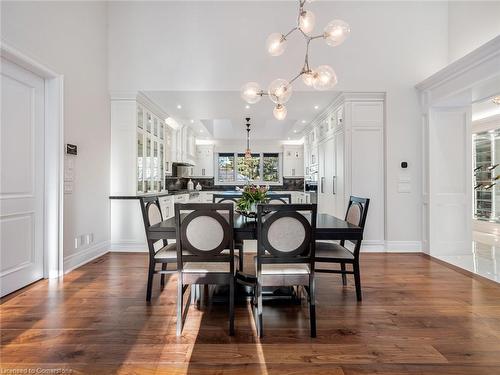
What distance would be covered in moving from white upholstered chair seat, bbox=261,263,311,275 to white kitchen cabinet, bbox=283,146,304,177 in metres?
7.28

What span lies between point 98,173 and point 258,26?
3216 millimetres

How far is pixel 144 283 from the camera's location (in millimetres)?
2982

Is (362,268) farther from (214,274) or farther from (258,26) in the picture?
(258,26)

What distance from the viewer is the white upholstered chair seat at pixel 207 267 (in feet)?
6.66

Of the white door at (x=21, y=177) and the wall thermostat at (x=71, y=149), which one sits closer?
the white door at (x=21, y=177)

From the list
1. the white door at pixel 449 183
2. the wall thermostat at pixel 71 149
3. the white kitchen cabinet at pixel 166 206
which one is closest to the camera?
the wall thermostat at pixel 71 149

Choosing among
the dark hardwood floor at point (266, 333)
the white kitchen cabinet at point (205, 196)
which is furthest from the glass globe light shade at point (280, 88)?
the white kitchen cabinet at point (205, 196)

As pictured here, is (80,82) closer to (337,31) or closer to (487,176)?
(337,31)

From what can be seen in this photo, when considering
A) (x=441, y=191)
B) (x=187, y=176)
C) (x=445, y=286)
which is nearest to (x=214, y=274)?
(x=445, y=286)

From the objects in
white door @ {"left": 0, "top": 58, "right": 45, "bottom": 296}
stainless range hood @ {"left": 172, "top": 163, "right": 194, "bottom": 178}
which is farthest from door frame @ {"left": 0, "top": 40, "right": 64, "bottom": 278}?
stainless range hood @ {"left": 172, "top": 163, "right": 194, "bottom": 178}

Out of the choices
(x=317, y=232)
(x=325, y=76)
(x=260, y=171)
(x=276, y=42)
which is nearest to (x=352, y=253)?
(x=317, y=232)

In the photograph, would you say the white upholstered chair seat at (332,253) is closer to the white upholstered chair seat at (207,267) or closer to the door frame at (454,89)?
the white upholstered chair seat at (207,267)

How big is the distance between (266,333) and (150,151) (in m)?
3.99

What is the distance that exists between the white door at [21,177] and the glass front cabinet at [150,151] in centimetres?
158
